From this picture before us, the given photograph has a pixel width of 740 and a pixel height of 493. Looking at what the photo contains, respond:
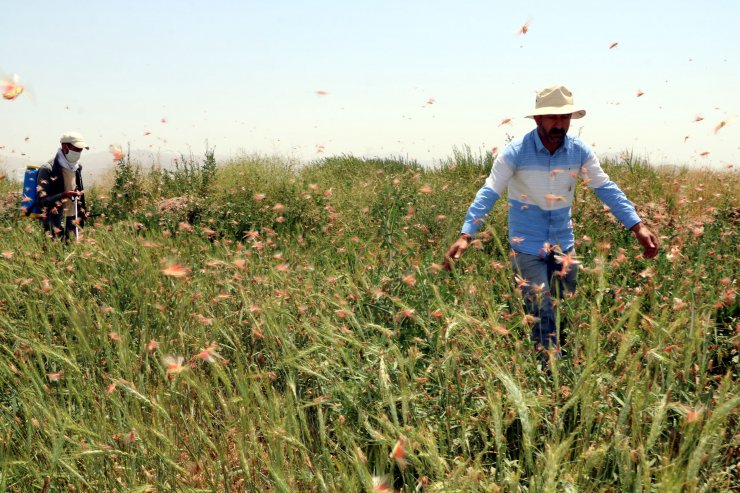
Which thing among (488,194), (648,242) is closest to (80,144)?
(488,194)

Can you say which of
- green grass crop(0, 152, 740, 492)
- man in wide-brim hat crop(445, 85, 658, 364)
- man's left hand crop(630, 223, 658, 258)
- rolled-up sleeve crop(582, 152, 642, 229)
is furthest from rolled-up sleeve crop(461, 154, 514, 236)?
man's left hand crop(630, 223, 658, 258)

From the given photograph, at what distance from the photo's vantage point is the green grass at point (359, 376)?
1753mm

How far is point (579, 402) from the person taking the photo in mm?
2035

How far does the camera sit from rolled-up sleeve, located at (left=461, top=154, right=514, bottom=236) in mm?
3211

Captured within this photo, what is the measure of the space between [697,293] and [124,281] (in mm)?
3445

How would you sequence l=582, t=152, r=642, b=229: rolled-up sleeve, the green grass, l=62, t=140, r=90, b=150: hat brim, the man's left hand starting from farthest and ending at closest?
1. l=62, t=140, r=90, b=150: hat brim
2. l=582, t=152, r=642, b=229: rolled-up sleeve
3. the man's left hand
4. the green grass

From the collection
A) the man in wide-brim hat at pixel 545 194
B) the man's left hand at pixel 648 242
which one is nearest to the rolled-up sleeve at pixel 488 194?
the man in wide-brim hat at pixel 545 194

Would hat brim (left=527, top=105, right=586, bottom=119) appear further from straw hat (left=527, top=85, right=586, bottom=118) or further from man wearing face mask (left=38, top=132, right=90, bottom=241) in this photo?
man wearing face mask (left=38, top=132, right=90, bottom=241)

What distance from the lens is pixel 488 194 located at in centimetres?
334

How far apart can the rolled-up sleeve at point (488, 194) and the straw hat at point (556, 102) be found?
34 cm

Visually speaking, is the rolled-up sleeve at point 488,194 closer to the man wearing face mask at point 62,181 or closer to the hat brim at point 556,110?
the hat brim at point 556,110

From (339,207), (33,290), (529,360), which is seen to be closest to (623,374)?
(529,360)

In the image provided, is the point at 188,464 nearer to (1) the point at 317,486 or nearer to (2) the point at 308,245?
(1) the point at 317,486

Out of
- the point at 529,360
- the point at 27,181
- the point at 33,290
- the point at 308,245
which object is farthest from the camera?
the point at 27,181
